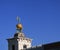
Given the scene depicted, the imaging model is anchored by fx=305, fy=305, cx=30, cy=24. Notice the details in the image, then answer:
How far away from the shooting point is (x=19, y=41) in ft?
203

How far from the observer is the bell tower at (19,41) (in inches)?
2436

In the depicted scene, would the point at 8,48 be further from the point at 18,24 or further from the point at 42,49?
the point at 42,49

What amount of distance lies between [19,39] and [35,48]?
6.04m

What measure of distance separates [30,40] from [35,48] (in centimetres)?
640

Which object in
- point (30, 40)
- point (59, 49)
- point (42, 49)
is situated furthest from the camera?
point (30, 40)

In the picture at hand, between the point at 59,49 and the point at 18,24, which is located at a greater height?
the point at 18,24

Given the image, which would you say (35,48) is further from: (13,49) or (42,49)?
(13,49)

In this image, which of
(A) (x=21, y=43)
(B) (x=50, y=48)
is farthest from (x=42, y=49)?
(A) (x=21, y=43)

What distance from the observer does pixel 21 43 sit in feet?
204

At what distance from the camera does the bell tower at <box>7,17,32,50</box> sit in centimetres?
6188

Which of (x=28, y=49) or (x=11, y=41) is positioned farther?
(x=11, y=41)

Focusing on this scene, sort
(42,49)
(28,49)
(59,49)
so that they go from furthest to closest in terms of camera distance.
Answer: (28,49) < (42,49) < (59,49)

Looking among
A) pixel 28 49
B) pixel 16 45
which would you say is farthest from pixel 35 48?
pixel 16 45

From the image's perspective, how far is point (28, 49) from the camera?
59375 mm
